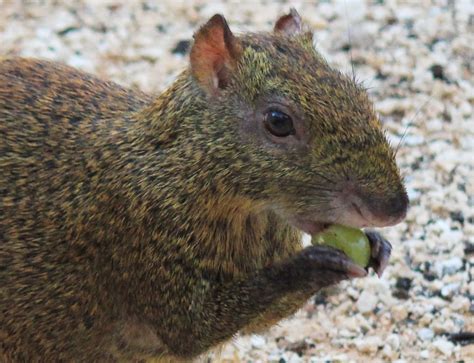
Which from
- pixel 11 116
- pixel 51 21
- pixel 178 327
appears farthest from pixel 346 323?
pixel 51 21

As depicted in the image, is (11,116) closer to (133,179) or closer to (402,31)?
(133,179)

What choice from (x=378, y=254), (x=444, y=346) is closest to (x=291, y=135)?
(x=378, y=254)

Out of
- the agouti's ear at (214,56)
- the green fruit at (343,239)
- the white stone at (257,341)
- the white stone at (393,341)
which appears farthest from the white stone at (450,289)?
the agouti's ear at (214,56)

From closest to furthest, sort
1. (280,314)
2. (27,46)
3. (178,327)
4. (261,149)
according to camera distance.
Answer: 1. (261,149)
2. (178,327)
3. (280,314)
4. (27,46)

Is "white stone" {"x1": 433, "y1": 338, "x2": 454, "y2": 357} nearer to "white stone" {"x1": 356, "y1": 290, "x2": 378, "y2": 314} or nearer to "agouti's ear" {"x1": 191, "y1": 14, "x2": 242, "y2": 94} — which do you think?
"white stone" {"x1": 356, "y1": 290, "x2": 378, "y2": 314}

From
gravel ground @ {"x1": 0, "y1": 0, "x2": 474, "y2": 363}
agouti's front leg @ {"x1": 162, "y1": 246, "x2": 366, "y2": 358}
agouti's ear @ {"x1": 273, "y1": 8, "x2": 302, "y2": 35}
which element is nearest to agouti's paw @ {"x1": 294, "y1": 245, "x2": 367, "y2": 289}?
agouti's front leg @ {"x1": 162, "y1": 246, "x2": 366, "y2": 358}
